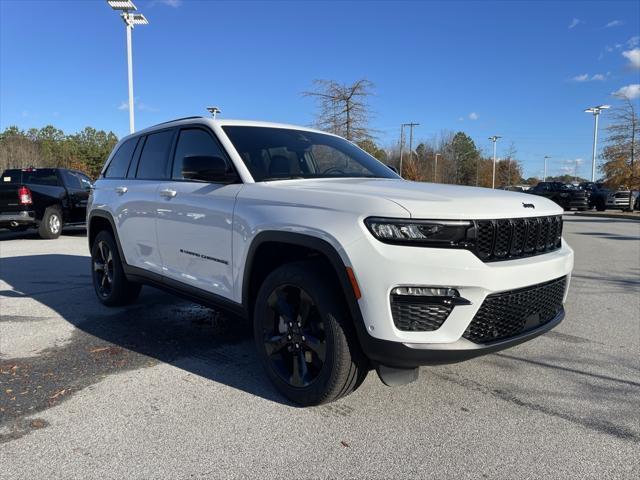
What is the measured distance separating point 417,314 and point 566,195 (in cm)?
3098

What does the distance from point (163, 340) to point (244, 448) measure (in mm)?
2078

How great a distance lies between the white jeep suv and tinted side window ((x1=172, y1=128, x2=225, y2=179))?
2 centimetres

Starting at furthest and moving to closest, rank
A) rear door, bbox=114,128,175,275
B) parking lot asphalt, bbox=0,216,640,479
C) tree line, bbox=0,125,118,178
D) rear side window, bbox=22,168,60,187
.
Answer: tree line, bbox=0,125,118,178
rear side window, bbox=22,168,60,187
rear door, bbox=114,128,175,275
parking lot asphalt, bbox=0,216,640,479

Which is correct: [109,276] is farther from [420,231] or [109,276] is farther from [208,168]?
[420,231]

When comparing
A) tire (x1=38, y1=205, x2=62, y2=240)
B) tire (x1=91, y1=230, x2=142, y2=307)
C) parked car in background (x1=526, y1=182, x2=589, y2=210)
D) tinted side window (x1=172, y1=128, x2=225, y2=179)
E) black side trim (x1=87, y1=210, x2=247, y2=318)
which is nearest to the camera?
black side trim (x1=87, y1=210, x2=247, y2=318)

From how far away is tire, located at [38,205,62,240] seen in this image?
41.0 ft

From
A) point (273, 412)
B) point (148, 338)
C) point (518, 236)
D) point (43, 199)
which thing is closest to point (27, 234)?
point (43, 199)

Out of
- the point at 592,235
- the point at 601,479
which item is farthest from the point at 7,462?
the point at 592,235

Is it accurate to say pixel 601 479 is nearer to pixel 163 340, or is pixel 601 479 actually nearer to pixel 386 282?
pixel 386 282

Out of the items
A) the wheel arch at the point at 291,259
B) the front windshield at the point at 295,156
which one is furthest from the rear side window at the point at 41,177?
the wheel arch at the point at 291,259

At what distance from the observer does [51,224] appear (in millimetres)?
12656

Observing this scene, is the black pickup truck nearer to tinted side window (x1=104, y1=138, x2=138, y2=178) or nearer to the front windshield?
tinted side window (x1=104, y1=138, x2=138, y2=178)

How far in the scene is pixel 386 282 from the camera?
2564mm

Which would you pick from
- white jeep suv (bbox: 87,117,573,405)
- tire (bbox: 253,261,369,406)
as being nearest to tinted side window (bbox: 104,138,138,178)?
white jeep suv (bbox: 87,117,573,405)
